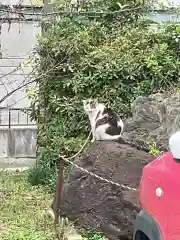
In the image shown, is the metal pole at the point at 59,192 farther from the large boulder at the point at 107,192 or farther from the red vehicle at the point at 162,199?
the red vehicle at the point at 162,199

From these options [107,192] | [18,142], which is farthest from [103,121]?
[107,192]

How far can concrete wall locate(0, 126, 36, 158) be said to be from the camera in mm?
10352

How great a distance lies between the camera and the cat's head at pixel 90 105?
8.34 m

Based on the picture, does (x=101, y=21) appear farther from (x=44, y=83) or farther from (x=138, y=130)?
(x=138, y=130)

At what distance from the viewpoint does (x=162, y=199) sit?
301 cm

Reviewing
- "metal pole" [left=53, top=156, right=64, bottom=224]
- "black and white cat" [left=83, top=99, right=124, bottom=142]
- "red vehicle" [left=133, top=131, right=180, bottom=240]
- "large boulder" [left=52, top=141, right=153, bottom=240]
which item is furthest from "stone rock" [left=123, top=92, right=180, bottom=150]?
"red vehicle" [left=133, top=131, right=180, bottom=240]

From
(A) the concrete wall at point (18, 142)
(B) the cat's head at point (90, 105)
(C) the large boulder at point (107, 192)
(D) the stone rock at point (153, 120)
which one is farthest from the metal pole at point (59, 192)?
(A) the concrete wall at point (18, 142)

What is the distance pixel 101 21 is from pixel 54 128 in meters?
2.10

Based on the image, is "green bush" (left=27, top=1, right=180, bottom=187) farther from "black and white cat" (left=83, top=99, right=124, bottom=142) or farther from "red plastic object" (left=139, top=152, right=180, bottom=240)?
"red plastic object" (left=139, top=152, right=180, bottom=240)

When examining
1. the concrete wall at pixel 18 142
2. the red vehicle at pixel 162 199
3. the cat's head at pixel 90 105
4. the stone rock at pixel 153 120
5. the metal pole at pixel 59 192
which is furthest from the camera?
the concrete wall at pixel 18 142

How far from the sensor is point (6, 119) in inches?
414

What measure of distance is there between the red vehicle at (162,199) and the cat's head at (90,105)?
4.90 m

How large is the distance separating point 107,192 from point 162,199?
2961mm

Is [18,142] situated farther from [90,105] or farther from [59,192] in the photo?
[59,192]
